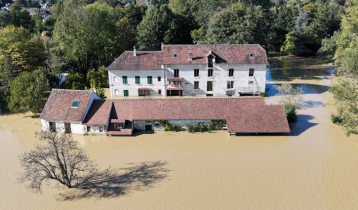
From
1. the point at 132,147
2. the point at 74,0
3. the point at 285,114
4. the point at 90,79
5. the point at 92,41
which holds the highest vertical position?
the point at 74,0

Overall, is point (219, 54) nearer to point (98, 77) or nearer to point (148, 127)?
point (148, 127)

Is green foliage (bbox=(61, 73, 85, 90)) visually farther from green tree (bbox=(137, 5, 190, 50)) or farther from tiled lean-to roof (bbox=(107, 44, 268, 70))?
green tree (bbox=(137, 5, 190, 50))

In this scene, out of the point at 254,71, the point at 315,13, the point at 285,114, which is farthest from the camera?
the point at 315,13

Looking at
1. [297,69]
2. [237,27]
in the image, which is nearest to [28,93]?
[237,27]

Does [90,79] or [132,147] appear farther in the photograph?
[90,79]

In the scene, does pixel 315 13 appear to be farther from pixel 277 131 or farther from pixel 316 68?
pixel 277 131

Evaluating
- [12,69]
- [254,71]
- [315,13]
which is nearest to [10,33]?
[12,69]

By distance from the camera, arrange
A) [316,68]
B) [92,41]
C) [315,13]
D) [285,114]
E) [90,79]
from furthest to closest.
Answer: [315,13]
[316,68]
[92,41]
[90,79]
[285,114]

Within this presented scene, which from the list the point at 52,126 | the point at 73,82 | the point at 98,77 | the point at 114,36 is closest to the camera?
the point at 52,126
